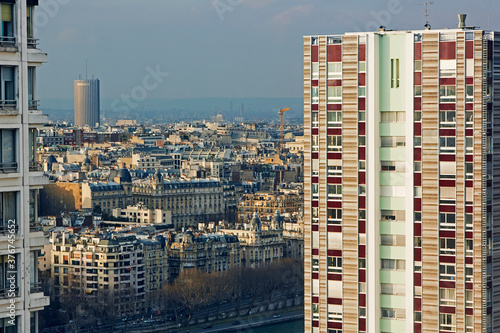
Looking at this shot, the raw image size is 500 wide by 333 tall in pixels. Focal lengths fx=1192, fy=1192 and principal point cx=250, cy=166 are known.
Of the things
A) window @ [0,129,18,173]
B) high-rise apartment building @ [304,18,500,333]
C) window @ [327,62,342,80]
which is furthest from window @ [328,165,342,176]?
window @ [0,129,18,173]

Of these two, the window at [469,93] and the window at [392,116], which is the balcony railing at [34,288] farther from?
the window at [469,93]

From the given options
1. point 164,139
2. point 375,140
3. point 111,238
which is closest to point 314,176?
point 375,140

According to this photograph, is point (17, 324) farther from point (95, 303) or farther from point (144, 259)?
point (144, 259)

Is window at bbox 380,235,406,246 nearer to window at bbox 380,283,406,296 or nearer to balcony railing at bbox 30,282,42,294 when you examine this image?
window at bbox 380,283,406,296

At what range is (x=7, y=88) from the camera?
5453 mm

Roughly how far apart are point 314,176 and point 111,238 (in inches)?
1227

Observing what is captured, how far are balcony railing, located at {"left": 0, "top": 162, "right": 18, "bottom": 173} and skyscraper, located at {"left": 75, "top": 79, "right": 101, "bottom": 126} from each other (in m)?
89.4

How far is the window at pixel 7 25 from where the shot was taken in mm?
5438

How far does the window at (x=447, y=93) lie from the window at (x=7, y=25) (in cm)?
552

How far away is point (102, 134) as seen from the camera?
313 ft

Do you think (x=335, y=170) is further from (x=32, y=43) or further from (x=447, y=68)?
(x=32, y=43)

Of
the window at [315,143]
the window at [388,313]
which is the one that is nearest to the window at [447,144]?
the window at [315,143]

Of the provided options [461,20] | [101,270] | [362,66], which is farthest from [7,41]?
[101,270]

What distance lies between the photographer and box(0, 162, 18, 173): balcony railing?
5.38 metres
